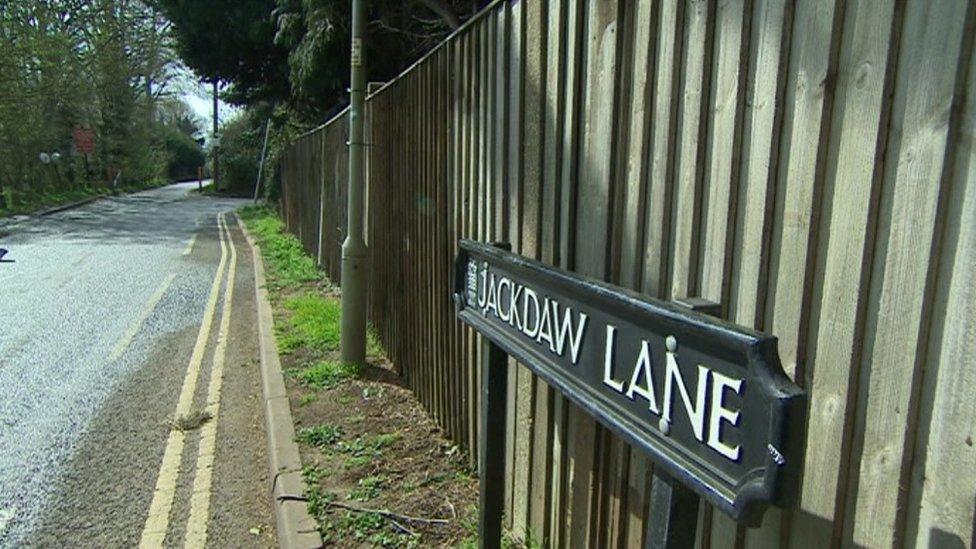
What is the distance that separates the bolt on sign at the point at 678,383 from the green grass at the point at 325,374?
3.66m

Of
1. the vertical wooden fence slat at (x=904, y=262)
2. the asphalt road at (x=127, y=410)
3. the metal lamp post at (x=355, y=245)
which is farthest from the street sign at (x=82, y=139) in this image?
the vertical wooden fence slat at (x=904, y=262)

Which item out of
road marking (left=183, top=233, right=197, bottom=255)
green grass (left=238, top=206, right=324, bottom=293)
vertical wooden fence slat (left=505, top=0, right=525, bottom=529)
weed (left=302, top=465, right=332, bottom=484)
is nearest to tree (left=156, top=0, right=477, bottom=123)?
green grass (left=238, top=206, right=324, bottom=293)

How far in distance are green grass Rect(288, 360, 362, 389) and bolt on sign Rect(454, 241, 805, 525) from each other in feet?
12.0

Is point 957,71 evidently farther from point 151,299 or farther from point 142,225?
point 142,225

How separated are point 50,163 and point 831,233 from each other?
40.2 meters

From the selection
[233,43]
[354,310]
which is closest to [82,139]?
[233,43]

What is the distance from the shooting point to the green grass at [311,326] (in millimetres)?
6719

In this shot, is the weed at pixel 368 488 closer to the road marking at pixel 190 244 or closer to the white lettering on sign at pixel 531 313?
the white lettering on sign at pixel 531 313

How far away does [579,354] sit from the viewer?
6.23 feet

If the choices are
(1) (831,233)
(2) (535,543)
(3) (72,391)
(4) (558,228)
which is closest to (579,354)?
(1) (831,233)

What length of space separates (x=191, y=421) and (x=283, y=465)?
1.48 m

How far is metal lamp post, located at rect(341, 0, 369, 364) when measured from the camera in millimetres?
5750

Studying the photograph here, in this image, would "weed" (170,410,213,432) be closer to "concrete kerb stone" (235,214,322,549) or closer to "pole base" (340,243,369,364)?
"concrete kerb stone" (235,214,322,549)

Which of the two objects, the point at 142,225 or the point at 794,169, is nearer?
the point at 794,169
